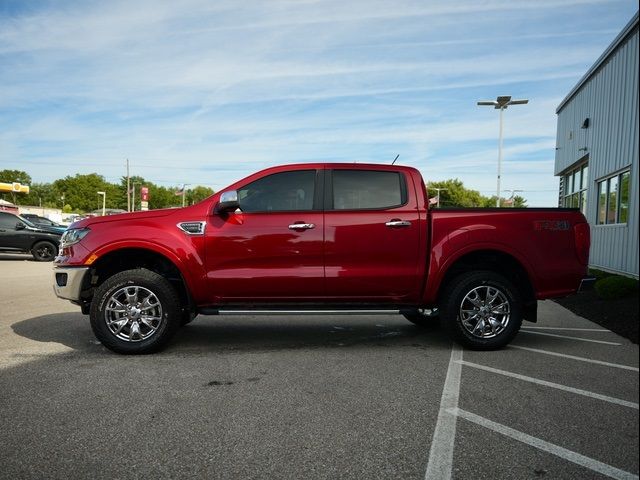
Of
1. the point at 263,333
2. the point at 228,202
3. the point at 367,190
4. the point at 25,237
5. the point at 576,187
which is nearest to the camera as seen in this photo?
the point at 228,202

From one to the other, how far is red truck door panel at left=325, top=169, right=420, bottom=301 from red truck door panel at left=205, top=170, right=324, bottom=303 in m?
0.15

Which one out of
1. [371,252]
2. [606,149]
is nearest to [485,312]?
[371,252]

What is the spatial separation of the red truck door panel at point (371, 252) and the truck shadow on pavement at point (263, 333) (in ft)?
2.47

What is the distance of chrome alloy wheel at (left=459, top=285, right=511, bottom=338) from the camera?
5398 mm

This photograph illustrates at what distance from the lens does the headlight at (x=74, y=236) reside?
535cm

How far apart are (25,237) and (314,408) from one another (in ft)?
56.7

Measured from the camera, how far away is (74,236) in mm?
5398

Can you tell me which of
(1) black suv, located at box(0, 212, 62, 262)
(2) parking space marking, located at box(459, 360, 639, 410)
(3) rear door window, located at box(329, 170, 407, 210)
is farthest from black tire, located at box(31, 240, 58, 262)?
(2) parking space marking, located at box(459, 360, 639, 410)

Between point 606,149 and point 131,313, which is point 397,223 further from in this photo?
point 606,149

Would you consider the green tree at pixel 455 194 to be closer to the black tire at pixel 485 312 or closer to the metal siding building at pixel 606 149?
the metal siding building at pixel 606 149

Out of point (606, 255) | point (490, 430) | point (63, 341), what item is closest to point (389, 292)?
point (490, 430)

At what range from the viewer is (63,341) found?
5.84 meters

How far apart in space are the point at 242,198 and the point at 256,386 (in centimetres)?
213

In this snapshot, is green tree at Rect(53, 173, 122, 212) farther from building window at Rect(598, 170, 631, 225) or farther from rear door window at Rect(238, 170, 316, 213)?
rear door window at Rect(238, 170, 316, 213)
